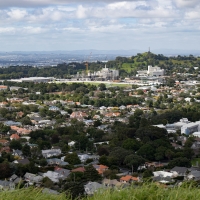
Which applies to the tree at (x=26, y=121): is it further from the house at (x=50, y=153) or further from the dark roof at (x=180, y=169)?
the dark roof at (x=180, y=169)

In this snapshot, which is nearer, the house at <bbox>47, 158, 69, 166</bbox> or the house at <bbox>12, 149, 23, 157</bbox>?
the house at <bbox>47, 158, 69, 166</bbox>

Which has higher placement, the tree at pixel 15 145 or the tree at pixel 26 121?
the tree at pixel 15 145

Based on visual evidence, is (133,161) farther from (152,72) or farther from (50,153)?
(152,72)

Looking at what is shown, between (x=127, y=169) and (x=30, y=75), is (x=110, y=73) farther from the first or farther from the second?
(x=127, y=169)

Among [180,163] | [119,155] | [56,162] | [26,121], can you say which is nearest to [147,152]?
[119,155]

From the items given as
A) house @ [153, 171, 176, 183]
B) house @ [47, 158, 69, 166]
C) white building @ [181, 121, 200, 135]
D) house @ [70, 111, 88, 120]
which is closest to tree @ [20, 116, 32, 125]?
house @ [70, 111, 88, 120]

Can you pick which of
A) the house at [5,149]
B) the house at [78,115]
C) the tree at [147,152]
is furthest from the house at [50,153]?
the house at [78,115]

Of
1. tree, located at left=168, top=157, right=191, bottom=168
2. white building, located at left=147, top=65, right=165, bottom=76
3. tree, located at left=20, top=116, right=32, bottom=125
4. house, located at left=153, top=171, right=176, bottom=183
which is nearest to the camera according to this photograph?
house, located at left=153, top=171, right=176, bottom=183

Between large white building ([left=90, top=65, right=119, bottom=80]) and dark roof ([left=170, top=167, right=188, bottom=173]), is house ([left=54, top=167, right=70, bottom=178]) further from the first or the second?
large white building ([left=90, top=65, right=119, bottom=80])
